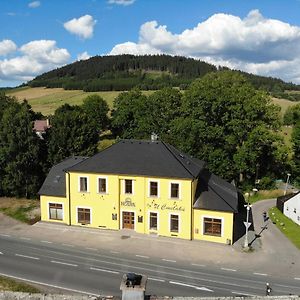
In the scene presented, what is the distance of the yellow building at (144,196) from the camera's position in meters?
36.8

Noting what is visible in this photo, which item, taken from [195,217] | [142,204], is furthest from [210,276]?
[142,204]

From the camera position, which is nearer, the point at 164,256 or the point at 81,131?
the point at 164,256

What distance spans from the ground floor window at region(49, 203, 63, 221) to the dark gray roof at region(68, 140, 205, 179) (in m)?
4.67

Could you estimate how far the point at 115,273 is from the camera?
2936 cm

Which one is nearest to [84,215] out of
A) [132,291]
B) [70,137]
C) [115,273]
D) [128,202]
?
[128,202]

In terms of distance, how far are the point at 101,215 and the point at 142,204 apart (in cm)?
452

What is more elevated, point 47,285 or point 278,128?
point 278,128

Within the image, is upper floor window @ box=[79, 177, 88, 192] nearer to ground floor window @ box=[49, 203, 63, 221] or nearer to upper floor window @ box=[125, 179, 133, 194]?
ground floor window @ box=[49, 203, 63, 221]

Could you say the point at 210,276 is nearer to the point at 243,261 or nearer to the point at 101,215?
the point at 243,261

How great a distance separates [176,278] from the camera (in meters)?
28.6

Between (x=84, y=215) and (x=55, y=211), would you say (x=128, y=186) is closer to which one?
(x=84, y=215)

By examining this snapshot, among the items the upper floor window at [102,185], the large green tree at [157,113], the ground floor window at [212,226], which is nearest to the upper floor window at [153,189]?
the upper floor window at [102,185]

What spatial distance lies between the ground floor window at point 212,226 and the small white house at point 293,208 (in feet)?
36.1

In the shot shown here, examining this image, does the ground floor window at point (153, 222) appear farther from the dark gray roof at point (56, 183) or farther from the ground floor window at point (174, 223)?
the dark gray roof at point (56, 183)
